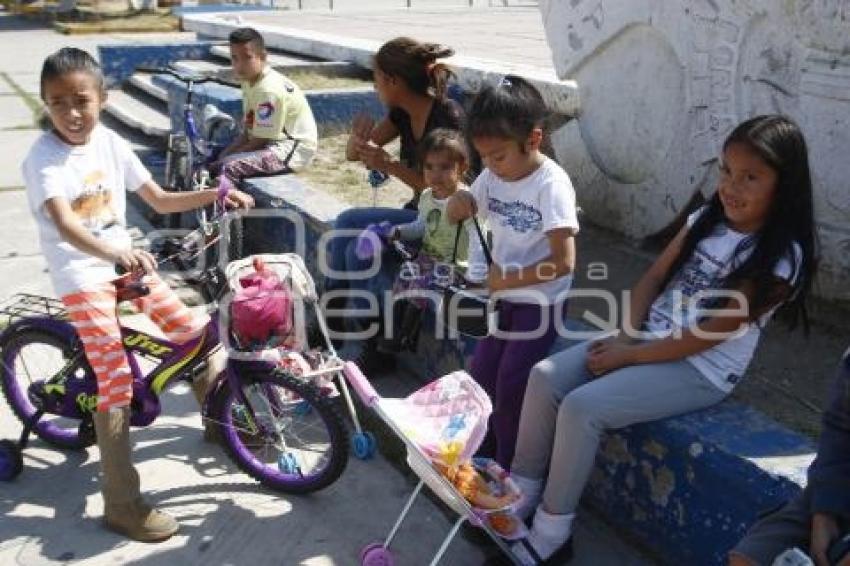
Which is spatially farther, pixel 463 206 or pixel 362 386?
pixel 463 206

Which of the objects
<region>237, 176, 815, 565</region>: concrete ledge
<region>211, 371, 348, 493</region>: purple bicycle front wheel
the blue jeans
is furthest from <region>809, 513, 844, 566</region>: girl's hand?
the blue jeans

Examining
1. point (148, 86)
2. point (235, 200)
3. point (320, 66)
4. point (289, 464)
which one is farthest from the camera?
point (148, 86)

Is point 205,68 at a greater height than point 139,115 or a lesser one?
greater

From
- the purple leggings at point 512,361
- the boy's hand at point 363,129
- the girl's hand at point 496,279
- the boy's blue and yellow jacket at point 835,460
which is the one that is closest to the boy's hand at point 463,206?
the girl's hand at point 496,279

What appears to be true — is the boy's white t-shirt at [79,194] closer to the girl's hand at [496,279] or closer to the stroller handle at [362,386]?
the stroller handle at [362,386]

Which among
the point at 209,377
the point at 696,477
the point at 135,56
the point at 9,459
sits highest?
the point at 135,56

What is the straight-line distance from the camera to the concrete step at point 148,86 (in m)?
9.50

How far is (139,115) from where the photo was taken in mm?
9102

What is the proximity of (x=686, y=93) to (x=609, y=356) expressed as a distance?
2.24 metres

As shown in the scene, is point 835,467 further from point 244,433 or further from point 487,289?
point 244,433

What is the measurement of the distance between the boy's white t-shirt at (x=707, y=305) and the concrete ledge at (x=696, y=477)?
0.14 metres

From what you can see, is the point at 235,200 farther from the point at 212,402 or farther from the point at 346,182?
the point at 346,182

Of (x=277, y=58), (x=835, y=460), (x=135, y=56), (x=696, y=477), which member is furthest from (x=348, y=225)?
(x=135, y=56)

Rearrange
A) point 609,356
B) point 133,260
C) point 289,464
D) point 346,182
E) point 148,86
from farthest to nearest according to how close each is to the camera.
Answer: point 148,86 → point 346,182 → point 289,464 → point 133,260 → point 609,356
